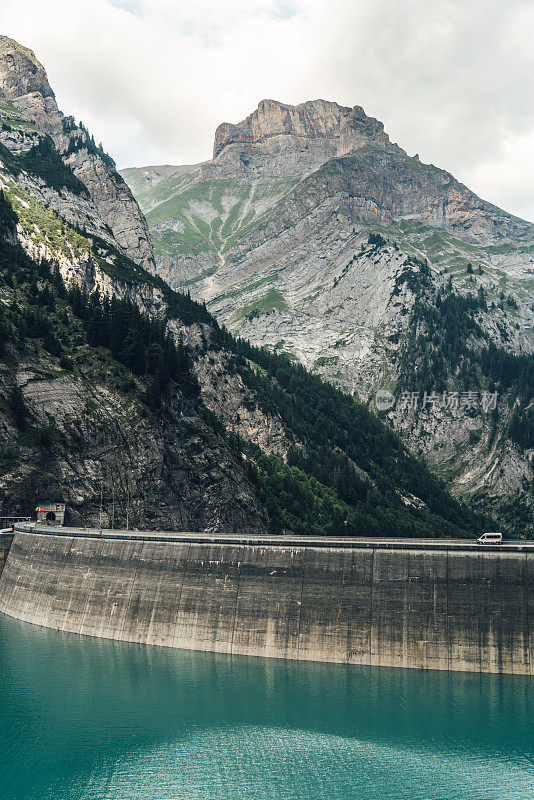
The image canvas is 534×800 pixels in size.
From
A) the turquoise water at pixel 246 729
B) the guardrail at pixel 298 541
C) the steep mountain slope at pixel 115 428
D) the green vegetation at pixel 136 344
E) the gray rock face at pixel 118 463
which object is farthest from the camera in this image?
the green vegetation at pixel 136 344

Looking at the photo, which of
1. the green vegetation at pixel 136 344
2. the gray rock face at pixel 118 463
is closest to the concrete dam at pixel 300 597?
the gray rock face at pixel 118 463

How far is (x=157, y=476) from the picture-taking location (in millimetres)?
112375

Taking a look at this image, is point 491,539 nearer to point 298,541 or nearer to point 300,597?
point 298,541

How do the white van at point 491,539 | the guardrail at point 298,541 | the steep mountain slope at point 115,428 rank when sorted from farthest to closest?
1. the steep mountain slope at point 115,428
2. the white van at point 491,539
3. the guardrail at point 298,541

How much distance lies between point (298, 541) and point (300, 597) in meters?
6.27

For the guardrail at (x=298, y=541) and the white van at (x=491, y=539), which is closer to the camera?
the guardrail at (x=298, y=541)

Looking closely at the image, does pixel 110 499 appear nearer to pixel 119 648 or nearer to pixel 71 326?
pixel 119 648

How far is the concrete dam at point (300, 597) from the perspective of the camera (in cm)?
6788

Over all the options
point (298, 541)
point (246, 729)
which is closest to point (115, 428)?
point (298, 541)

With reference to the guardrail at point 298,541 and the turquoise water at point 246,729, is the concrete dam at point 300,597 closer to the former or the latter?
the guardrail at point 298,541

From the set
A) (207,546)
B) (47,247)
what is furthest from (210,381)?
(207,546)

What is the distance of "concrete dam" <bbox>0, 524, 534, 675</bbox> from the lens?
67.9 m

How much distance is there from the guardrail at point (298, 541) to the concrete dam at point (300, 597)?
153 mm

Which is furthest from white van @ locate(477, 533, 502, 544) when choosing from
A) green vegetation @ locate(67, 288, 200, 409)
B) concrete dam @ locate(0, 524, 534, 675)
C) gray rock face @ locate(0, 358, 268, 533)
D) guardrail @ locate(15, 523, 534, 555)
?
green vegetation @ locate(67, 288, 200, 409)
